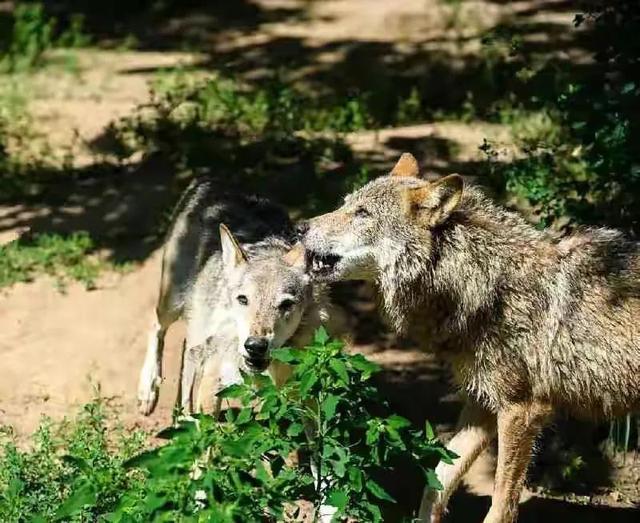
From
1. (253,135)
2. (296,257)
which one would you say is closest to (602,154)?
(296,257)

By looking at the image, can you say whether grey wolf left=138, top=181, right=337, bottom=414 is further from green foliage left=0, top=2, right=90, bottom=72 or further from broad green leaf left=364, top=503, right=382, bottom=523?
green foliage left=0, top=2, right=90, bottom=72

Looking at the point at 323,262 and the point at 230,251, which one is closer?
the point at 323,262

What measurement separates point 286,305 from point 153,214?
3377 millimetres

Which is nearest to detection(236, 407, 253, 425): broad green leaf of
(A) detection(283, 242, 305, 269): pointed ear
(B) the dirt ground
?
(A) detection(283, 242, 305, 269): pointed ear

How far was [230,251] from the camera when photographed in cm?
748

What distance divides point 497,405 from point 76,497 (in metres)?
2.47

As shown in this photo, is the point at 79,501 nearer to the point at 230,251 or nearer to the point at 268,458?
the point at 268,458

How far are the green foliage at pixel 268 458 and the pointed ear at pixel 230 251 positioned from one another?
193 cm

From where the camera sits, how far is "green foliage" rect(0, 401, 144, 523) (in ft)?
18.3

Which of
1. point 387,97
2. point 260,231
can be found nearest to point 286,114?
point 387,97

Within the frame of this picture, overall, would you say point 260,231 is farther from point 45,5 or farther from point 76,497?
point 45,5

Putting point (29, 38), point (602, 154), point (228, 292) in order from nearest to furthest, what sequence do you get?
point (228, 292), point (602, 154), point (29, 38)

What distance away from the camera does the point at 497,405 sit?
6637 mm

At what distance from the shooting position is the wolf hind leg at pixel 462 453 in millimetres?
6953
